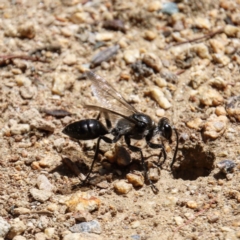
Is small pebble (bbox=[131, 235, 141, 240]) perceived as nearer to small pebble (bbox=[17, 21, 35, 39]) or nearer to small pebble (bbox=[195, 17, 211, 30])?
small pebble (bbox=[17, 21, 35, 39])

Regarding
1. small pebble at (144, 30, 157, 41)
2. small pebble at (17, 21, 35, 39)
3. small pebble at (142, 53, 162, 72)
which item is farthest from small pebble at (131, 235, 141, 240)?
small pebble at (17, 21, 35, 39)

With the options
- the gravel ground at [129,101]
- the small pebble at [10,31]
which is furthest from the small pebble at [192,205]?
the small pebble at [10,31]

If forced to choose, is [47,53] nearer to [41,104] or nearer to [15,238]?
[41,104]

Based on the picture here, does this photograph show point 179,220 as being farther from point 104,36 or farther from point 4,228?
point 104,36

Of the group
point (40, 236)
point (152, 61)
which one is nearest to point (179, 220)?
point (40, 236)

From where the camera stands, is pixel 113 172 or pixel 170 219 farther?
pixel 113 172

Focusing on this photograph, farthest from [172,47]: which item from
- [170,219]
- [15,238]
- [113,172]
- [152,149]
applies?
[15,238]

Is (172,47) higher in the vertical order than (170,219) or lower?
higher
